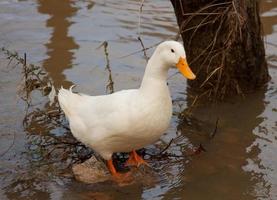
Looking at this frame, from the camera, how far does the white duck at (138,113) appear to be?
4.30 metres

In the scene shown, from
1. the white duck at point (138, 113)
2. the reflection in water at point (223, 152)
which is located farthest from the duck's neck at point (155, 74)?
the reflection in water at point (223, 152)

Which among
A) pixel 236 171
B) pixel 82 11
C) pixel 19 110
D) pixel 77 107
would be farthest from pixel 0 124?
pixel 82 11

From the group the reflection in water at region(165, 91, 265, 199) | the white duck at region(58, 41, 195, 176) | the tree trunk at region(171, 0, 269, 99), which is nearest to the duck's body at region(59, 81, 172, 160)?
the white duck at region(58, 41, 195, 176)

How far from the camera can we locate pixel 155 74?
172 inches

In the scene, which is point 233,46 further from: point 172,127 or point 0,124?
point 0,124

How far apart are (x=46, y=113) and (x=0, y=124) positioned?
18.1 inches

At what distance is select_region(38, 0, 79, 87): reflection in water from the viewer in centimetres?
678

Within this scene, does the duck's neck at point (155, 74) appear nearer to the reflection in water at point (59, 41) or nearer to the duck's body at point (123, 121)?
the duck's body at point (123, 121)

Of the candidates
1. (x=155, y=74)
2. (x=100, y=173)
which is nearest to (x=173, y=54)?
(x=155, y=74)

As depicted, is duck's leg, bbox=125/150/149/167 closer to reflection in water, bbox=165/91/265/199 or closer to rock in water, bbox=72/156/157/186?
rock in water, bbox=72/156/157/186

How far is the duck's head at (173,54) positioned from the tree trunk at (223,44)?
3.63 ft

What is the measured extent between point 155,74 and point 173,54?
8.3 inches

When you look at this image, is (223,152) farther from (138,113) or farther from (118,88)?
(118,88)

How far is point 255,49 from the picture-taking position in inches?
231
